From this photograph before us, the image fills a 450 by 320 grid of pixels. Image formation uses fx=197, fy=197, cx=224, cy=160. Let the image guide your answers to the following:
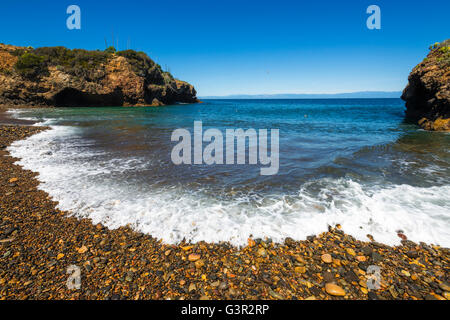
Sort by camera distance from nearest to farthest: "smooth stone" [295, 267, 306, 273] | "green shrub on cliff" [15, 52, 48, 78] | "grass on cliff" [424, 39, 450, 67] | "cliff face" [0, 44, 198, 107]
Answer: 1. "smooth stone" [295, 267, 306, 273]
2. "grass on cliff" [424, 39, 450, 67]
3. "green shrub on cliff" [15, 52, 48, 78]
4. "cliff face" [0, 44, 198, 107]

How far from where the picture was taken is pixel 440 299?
2.81 m

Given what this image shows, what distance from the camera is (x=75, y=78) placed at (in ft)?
158

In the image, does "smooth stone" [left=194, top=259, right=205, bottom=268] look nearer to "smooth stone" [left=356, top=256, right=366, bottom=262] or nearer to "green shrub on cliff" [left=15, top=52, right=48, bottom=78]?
"smooth stone" [left=356, top=256, right=366, bottom=262]

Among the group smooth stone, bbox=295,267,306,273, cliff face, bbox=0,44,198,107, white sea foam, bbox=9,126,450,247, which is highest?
cliff face, bbox=0,44,198,107

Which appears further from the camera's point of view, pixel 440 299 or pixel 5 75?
pixel 5 75

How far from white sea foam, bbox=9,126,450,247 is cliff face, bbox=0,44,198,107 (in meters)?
55.4

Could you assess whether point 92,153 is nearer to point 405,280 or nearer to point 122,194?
point 122,194

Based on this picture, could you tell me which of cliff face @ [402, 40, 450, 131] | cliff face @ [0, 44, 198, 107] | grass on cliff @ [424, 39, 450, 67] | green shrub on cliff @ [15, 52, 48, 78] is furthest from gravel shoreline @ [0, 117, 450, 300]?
green shrub on cliff @ [15, 52, 48, 78]

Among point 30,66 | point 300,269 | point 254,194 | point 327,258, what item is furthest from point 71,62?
point 327,258

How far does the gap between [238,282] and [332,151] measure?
33.7 ft

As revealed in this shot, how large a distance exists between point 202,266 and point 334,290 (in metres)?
2.08

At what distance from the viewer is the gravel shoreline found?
2.93 m

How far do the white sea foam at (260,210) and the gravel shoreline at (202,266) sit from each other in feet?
1.00
